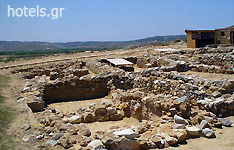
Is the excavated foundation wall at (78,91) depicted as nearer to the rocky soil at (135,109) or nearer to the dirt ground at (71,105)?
the rocky soil at (135,109)

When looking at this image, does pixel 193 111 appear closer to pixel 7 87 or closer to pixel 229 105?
pixel 229 105

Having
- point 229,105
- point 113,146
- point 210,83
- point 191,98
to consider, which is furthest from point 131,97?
point 113,146

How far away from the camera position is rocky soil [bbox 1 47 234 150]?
5504 millimetres

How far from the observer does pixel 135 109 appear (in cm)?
847

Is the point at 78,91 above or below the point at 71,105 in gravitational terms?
above

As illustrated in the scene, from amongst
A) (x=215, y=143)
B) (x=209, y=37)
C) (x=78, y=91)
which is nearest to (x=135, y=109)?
(x=215, y=143)

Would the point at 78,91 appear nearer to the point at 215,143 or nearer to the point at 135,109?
the point at 135,109

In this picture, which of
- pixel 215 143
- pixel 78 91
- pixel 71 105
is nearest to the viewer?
pixel 215 143

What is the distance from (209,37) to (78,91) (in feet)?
63.8

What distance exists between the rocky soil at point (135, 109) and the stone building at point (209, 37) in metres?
12.8

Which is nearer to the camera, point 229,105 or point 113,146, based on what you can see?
point 113,146

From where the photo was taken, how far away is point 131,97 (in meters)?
8.91

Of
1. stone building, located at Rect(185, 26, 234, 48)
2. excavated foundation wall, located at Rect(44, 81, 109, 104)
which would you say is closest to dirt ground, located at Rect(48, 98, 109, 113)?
excavated foundation wall, located at Rect(44, 81, 109, 104)

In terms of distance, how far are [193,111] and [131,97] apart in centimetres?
262
